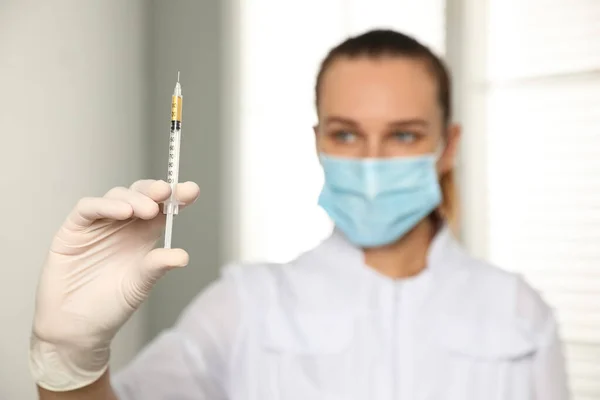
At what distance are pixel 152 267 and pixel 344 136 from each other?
0.30 meters

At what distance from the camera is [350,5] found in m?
1.05

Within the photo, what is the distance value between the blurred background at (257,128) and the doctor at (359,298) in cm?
21

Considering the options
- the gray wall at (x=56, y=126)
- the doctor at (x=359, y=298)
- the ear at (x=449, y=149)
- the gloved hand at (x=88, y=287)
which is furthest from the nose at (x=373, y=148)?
the gray wall at (x=56, y=126)

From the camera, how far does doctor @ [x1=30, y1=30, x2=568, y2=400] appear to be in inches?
26.9

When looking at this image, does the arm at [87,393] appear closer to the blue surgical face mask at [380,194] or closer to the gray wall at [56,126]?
the gray wall at [56,126]

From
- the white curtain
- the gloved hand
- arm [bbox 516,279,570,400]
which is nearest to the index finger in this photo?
the gloved hand

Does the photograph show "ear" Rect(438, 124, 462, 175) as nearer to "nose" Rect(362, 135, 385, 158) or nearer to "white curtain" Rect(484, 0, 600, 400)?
"nose" Rect(362, 135, 385, 158)

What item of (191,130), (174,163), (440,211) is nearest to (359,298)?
(440,211)

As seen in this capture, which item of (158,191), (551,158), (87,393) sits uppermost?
(551,158)

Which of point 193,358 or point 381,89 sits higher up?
point 381,89

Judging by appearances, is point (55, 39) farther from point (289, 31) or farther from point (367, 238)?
point (367, 238)

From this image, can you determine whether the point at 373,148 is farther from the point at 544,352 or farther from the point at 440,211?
the point at 544,352

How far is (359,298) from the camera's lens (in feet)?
2.50

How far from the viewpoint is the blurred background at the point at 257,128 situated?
85 cm
